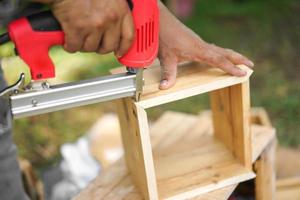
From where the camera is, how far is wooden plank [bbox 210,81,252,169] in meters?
1.32

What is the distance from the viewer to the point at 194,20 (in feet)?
11.6

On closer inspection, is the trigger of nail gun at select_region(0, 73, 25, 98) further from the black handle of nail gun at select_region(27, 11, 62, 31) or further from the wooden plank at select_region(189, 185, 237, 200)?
the wooden plank at select_region(189, 185, 237, 200)

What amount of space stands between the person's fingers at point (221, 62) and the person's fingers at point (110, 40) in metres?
0.28

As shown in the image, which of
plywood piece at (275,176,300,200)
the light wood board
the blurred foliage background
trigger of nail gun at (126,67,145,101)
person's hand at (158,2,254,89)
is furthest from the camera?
the blurred foliage background

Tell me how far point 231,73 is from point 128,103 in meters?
0.29

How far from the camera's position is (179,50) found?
1.26 m

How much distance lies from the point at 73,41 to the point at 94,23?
0.07 m

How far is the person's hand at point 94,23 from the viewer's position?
3.34 ft

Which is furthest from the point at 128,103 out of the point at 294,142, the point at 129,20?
the point at 294,142

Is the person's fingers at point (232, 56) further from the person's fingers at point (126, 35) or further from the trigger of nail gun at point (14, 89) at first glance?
the trigger of nail gun at point (14, 89)

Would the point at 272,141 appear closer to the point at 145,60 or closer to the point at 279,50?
the point at 145,60

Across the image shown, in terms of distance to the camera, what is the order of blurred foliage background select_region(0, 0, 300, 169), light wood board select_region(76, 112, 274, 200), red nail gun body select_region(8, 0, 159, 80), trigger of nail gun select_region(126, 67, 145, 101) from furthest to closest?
blurred foliage background select_region(0, 0, 300, 169), light wood board select_region(76, 112, 274, 200), trigger of nail gun select_region(126, 67, 145, 101), red nail gun body select_region(8, 0, 159, 80)

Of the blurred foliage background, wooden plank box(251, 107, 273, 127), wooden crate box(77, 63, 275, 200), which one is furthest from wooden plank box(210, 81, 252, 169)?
the blurred foliage background

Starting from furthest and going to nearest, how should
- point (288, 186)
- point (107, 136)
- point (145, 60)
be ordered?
point (107, 136) → point (288, 186) → point (145, 60)
